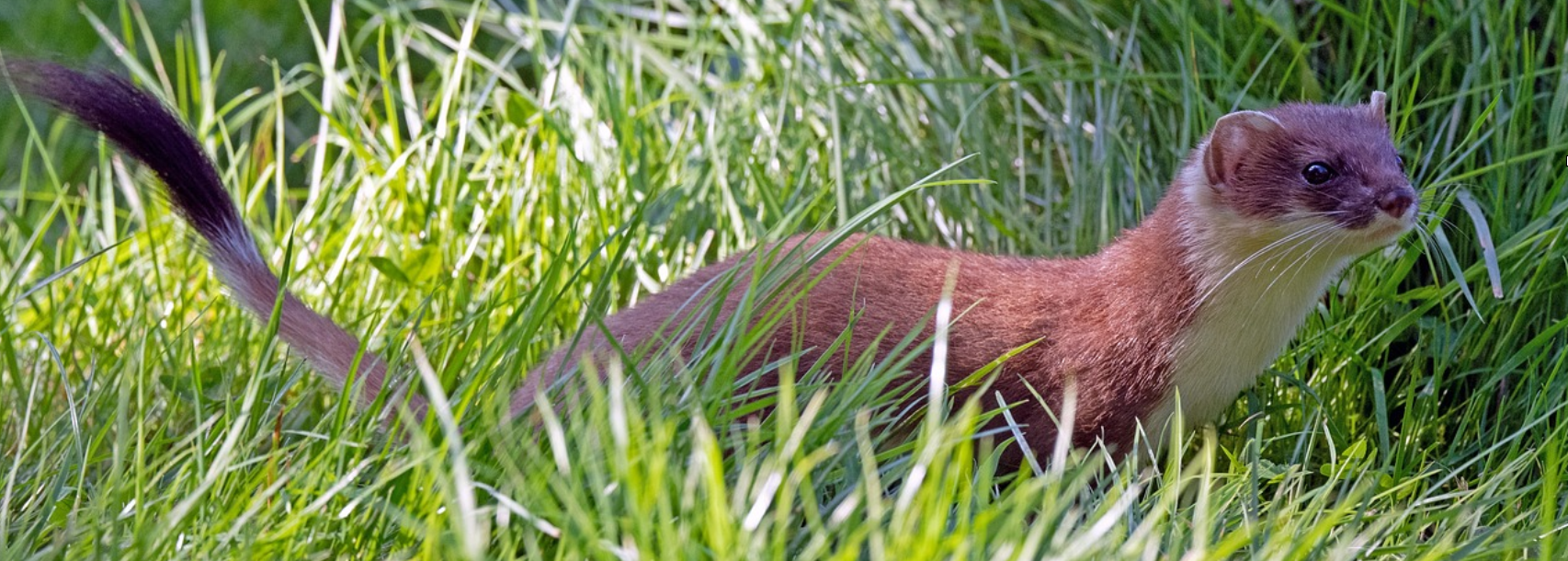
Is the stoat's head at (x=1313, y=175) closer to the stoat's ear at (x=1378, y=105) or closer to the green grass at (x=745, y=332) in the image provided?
the stoat's ear at (x=1378, y=105)

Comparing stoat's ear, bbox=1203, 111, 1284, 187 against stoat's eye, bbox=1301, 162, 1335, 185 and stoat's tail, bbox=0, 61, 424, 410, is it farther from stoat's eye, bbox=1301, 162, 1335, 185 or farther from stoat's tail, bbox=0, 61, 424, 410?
stoat's tail, bbox=0, 61, 424, 410

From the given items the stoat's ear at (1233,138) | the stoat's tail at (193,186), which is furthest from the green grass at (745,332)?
the stoat's ear at (1233,138)

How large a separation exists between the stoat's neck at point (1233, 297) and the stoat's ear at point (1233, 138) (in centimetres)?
4

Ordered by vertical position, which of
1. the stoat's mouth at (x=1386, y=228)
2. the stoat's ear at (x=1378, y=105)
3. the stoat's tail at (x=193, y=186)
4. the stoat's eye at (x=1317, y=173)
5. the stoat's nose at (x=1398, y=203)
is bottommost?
the stoat's mouth at (x=1386, y=228)

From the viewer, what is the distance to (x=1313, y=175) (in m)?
2.54

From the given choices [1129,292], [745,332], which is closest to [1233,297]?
[1129,292]

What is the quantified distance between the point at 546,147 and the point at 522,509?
1963 millimetres

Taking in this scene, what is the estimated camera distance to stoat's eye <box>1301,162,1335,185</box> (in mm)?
2521

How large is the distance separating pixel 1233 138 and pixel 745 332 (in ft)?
3.07

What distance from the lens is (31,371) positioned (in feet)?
9.74

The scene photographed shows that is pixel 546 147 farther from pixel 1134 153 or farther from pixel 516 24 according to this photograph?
pixel 1134 153

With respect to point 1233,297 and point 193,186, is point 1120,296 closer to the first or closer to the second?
point 1233,297

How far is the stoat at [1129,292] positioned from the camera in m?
2.51

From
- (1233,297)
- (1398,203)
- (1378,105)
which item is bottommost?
(1233,297)
